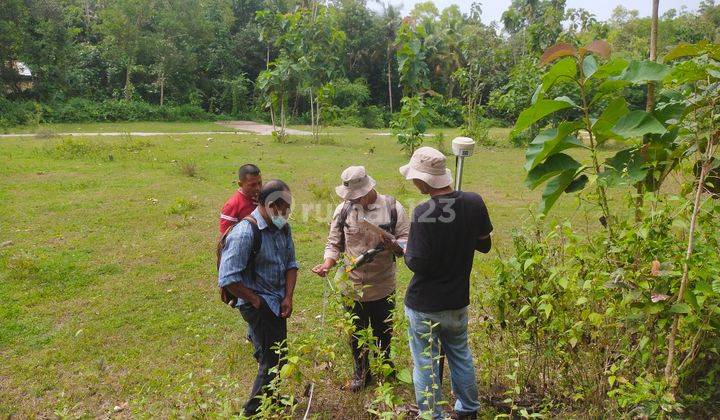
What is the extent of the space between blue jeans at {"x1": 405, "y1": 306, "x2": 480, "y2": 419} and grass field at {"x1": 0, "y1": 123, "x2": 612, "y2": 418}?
0.39m

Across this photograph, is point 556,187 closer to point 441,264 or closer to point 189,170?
point 441,264

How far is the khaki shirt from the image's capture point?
3.27m

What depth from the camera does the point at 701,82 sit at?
2.27 meters

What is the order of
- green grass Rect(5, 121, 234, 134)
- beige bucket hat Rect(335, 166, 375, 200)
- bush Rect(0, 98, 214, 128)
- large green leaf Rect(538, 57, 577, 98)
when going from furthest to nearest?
bush Rect(0, 98, 214, 128)
green grass Rect(5, 121, 234, 134)
beige bucket hat Rect(335, 166, 375, 200)
large green leaf Rect(538, 57, 577, 98)

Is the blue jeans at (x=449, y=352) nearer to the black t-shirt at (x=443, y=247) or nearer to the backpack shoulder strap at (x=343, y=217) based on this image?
the black t-shirt at (x=443, y=247)

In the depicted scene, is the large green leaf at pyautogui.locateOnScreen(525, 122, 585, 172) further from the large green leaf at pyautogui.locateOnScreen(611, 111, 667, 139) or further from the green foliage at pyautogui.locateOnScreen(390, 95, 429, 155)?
the green foliage at pyautogui.locateOnScreen(390, 95, 429, 155)

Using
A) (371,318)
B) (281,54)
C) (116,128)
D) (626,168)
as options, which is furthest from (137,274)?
(116,128)

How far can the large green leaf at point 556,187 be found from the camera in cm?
227

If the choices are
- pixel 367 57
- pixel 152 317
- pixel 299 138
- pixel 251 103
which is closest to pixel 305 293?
pixel 152 317

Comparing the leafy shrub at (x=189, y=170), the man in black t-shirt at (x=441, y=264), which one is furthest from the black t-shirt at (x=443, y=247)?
the leafy shrub at (x=189, y=170)

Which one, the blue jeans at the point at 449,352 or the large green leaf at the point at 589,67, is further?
the blue jeans at the point at 449,352

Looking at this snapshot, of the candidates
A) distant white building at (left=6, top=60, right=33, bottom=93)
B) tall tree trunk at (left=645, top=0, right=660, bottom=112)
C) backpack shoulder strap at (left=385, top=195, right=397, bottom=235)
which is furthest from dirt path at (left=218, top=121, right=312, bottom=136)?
tall tree trunk at (left=645, top=0, right=660, bottom=112)

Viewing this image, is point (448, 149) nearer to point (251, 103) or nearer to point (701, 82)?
point (701, 82)

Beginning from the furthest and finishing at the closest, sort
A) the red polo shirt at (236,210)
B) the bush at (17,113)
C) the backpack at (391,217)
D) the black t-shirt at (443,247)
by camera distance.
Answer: the bush at (17,113)
the red polo shirt at (236,210)
the backpack at (391,217)
the black t-shirt at (443,247)
